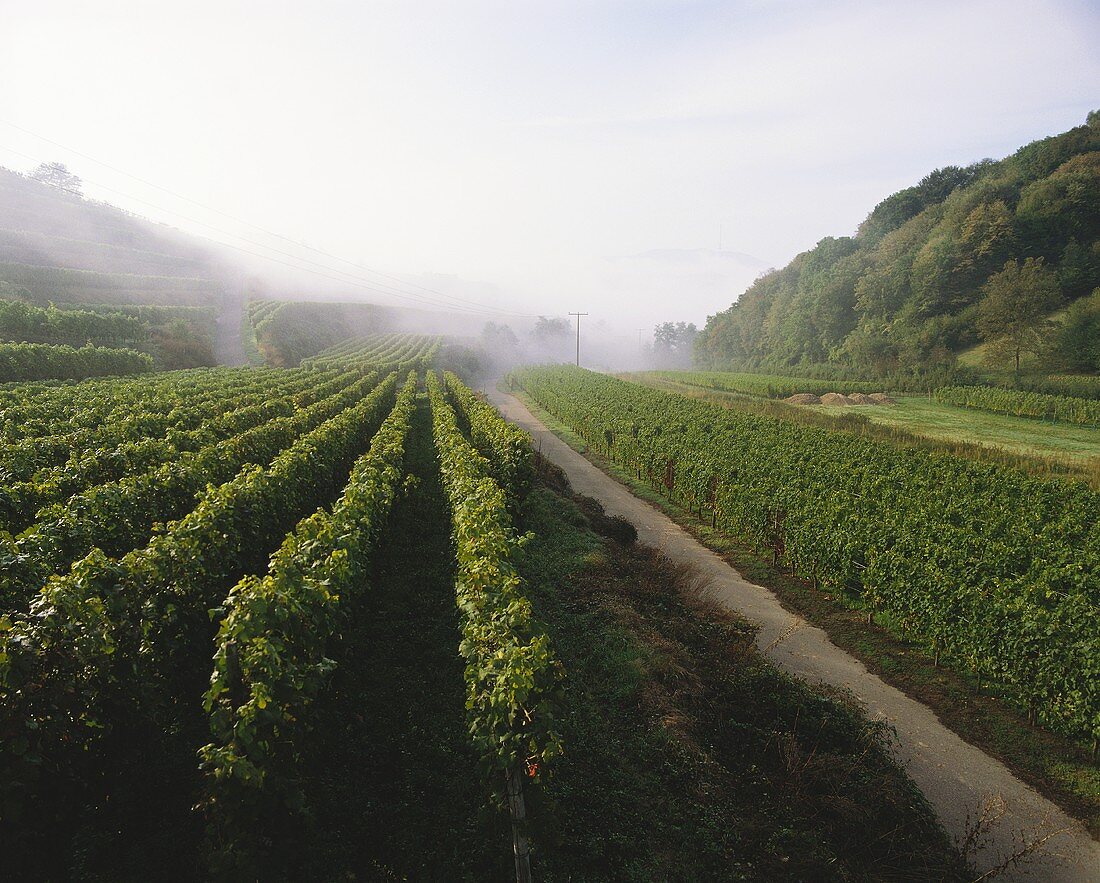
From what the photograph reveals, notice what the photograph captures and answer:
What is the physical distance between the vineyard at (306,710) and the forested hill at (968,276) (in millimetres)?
62746

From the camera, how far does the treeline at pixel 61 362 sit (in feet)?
113

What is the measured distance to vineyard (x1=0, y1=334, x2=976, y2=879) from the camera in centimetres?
555

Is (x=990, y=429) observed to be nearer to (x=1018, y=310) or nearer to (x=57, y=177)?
(x=1018, y=310)

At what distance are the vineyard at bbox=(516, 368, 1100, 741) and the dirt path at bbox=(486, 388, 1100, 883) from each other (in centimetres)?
157

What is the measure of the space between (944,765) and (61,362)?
49.2m

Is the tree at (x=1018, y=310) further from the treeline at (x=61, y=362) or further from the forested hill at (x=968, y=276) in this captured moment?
the treeline at (x=61, y=362)

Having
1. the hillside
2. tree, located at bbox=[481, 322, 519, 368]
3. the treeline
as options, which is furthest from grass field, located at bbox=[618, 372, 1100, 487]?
tree, located at bbox=[481, 322, 519, 368]

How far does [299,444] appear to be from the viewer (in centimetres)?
1609

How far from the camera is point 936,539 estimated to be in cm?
1262

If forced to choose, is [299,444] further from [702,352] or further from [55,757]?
[702,352]

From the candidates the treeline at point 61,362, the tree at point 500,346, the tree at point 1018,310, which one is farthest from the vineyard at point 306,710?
the tree at point 500,346

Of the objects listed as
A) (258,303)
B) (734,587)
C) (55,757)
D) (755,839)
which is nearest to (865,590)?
(734,587)

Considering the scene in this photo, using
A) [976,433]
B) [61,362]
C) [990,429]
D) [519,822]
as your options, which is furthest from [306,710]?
[990,429]

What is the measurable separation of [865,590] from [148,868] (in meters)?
13.9
